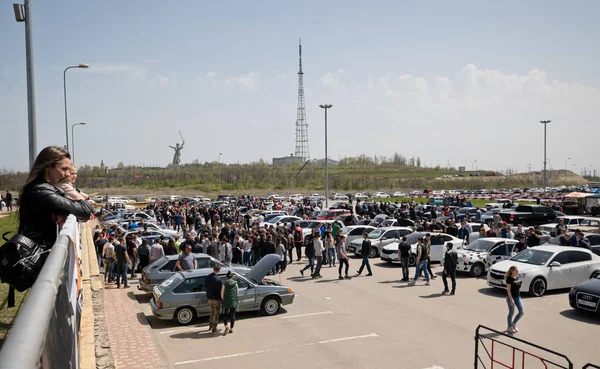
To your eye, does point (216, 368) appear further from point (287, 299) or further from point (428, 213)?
point (428, 213)

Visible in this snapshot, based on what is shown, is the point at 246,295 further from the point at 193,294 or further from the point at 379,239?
the point at 379,239

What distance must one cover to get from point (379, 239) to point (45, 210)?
2237 cm

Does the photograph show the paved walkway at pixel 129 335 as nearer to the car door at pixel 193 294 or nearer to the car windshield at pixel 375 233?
the car door at pixel 193 294

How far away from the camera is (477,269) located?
19391 mm

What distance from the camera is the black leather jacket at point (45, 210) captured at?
3346 mm

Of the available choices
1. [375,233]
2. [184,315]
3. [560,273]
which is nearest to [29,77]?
[184,315]

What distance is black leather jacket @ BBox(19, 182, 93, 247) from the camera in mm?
3346

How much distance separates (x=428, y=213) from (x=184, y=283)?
2759cm

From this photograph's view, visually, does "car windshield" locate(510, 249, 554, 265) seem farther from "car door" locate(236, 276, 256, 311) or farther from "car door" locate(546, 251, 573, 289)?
"car door" locate(236, 276, 256, 311)

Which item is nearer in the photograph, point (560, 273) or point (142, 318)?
point (142, 318)

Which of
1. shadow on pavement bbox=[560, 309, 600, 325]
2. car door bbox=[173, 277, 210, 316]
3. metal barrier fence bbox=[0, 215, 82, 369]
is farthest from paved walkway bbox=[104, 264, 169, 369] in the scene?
shadow on pavement bbox=[560, 309, 600, 325]

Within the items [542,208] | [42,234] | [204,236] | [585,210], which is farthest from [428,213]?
[42,234]

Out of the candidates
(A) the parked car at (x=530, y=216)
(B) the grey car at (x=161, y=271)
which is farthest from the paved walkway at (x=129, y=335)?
(A) the parked car at (x=530, y=216)

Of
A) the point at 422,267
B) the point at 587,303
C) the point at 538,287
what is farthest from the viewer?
the point at 422,267
